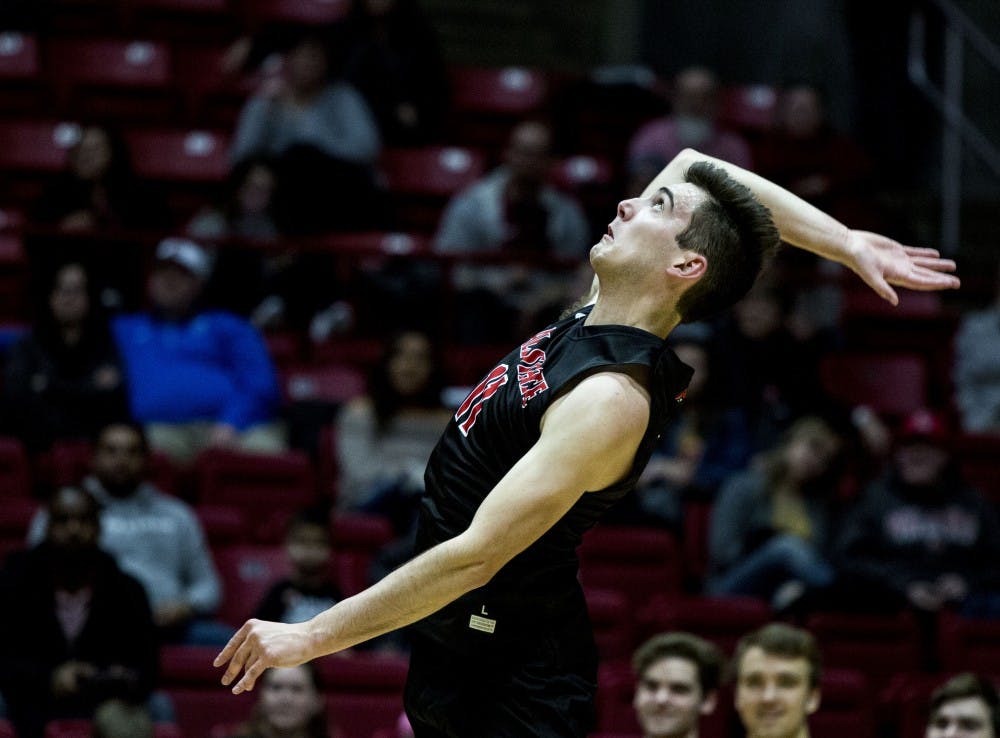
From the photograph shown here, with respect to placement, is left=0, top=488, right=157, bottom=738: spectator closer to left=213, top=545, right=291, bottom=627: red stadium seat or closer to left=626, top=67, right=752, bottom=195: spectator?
left=213, top=545, right=291, bottom=627: red stadium seat

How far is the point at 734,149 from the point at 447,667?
7023 millimetres

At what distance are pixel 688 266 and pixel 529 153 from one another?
18.5 ft

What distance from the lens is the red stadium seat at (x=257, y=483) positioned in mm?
7387

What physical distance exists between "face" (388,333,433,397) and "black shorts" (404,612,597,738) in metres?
4.07

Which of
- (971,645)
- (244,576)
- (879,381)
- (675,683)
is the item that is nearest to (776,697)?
(675,683)

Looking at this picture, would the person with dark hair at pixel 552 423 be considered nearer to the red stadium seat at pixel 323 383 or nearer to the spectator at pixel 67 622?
the spectator at pixel 67 622

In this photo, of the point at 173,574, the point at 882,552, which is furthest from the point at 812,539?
the point at 173,574

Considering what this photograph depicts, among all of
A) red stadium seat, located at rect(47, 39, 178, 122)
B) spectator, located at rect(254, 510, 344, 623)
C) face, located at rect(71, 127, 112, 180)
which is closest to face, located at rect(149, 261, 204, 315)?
face, located at rect(71, 127, 112, 180)

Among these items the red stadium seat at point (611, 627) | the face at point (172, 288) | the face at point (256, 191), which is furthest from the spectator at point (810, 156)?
the red stadium seat at point (611, 627)

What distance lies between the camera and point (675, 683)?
18.1ft

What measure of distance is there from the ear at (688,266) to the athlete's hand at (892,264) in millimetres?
483

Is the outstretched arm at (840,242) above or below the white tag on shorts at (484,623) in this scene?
above

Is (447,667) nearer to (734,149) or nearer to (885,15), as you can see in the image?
(734,149)

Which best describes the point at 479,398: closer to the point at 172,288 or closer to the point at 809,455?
the point at 809,455
